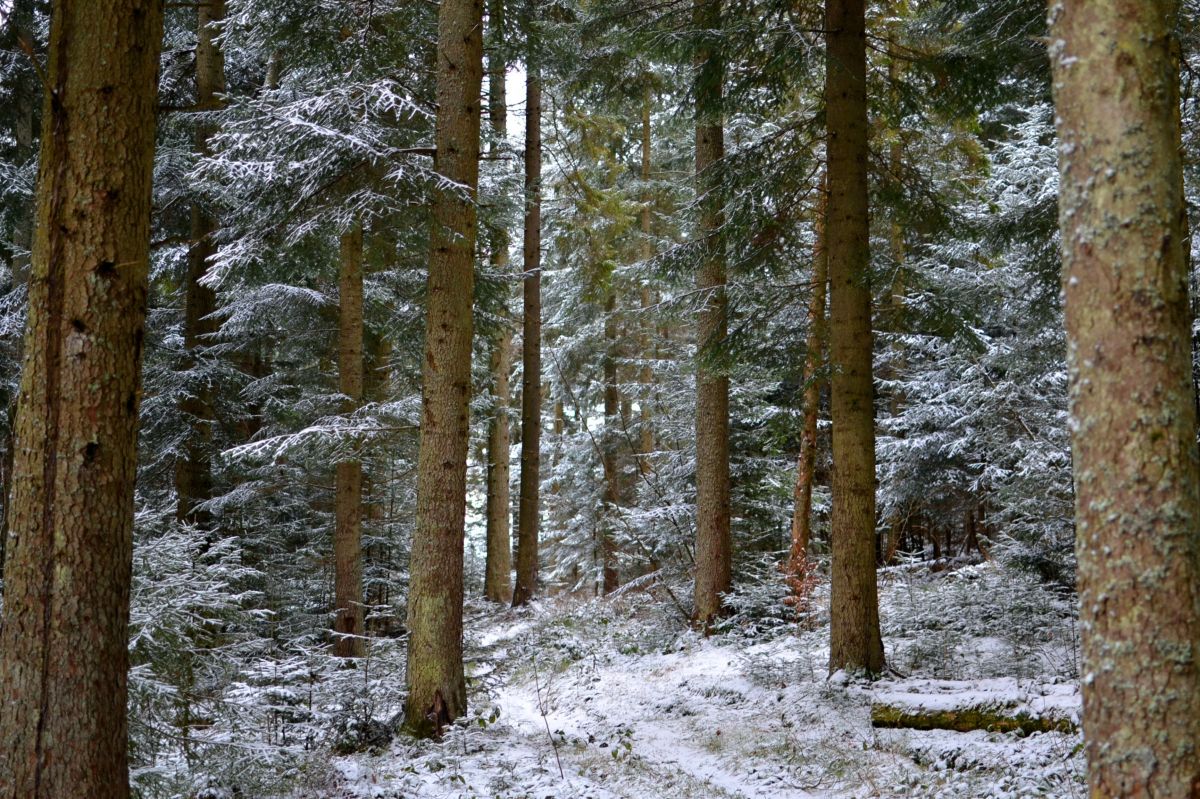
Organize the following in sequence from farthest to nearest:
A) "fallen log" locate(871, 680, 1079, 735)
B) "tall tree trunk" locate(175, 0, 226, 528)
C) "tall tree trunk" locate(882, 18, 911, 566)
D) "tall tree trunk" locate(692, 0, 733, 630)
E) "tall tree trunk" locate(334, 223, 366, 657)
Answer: "tall tree trunk" locate(692, 0, 733, 630)
"tall tree trunk" locate(175, 0, 226, 528)
"tall tree trunk" locate(334, 223, 366, 657)
"tall tree trunk" locate(882, 18, 911, 566)
"fallen log" locate(871, 680, 1079, 735)

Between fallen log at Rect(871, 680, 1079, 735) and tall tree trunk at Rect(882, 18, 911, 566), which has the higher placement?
tall tree trunk at Rect(882, 18, 911, 566)

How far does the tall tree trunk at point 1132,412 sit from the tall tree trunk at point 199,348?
34.2 feet

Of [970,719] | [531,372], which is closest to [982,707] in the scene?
[970,719]

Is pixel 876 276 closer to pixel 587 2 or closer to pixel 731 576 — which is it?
pixel 731 576

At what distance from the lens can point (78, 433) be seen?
3.91 metres

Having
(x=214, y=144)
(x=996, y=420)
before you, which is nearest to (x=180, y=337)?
(x=214, y=144)

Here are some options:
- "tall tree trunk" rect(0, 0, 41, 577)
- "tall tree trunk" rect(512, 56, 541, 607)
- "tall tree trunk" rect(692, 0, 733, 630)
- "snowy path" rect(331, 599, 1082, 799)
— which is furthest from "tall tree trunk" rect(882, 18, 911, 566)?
"tall tree trunk" rect(0, 0, 41, 577)

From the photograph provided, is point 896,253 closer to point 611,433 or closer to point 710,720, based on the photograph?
point 611,433

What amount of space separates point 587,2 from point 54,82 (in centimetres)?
1061

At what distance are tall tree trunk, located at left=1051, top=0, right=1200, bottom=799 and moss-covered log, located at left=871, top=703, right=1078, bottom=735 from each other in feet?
10.6

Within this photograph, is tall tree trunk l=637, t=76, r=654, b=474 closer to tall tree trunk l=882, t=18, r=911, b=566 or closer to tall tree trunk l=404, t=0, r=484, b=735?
tall tree trunk l=882, t=18, r=911, b=566

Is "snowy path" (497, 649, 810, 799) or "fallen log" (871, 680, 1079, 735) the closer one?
"fallen log" (871, 680, 1079, 735)

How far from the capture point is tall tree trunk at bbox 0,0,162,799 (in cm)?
385

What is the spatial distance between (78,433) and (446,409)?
12.4 ft
